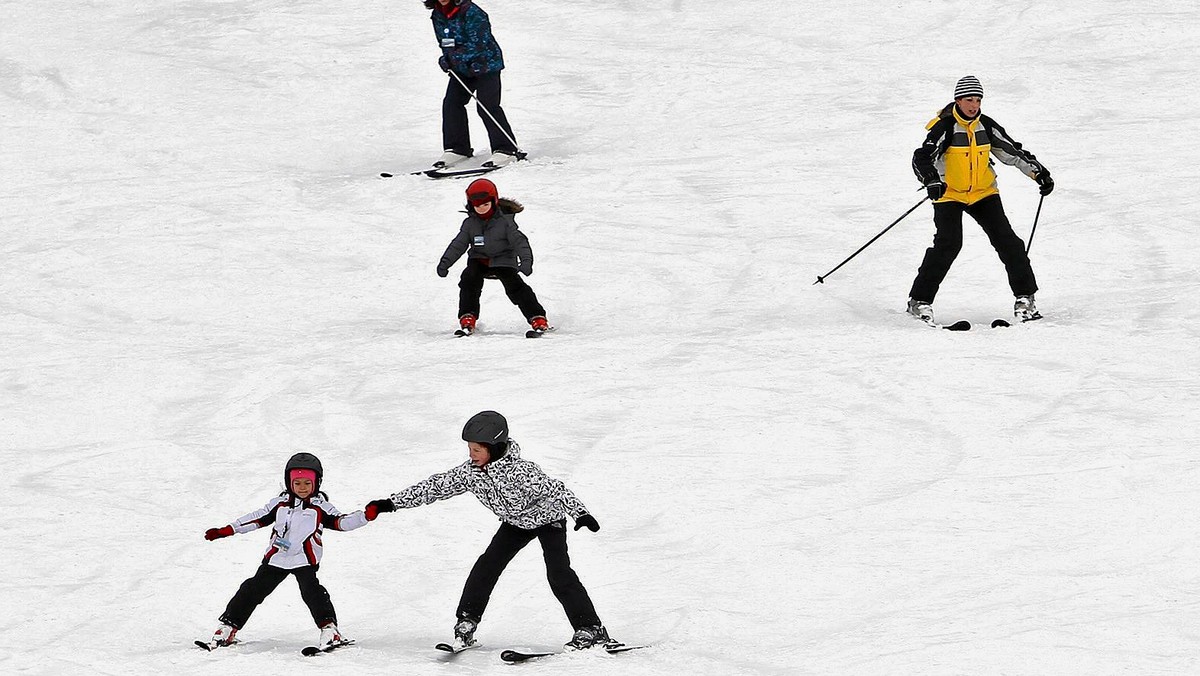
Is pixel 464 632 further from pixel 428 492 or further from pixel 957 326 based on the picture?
pixel 957 326

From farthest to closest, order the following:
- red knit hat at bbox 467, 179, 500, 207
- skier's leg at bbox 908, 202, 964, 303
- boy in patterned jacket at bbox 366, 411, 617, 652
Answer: red knit hat at bbox 467, 179, 500, 207 < skier's leg at bbox 908, 202, 964, 303 < boy in patterned jacket at bbox 366, 411, 617, 652

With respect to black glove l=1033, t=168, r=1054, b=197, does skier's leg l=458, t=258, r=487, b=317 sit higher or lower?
lower

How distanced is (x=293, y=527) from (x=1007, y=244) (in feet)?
18.8

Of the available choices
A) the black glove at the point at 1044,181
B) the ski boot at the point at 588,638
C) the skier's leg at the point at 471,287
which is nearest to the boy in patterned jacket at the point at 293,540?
the ski boot at the point at 588,638

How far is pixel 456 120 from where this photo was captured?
1502cm

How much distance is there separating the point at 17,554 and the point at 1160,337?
6727 millimetres

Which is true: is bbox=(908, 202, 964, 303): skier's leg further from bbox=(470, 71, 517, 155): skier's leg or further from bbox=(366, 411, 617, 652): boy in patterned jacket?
bbox=(470, 71, 517, 155): skier's leg

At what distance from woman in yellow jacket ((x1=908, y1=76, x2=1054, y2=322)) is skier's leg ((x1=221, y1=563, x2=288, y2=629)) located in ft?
17.9

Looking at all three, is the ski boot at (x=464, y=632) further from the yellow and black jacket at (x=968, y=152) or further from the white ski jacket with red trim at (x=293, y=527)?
the yellow and black jacket at (x=968, y=152)

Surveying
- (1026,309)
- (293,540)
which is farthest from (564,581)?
(1026,309)

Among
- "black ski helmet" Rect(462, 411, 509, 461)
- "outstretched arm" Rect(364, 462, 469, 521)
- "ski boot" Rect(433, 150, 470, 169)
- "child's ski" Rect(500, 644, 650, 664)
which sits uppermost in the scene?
"black ski helmet" Rect(462, 411, 509, 461)

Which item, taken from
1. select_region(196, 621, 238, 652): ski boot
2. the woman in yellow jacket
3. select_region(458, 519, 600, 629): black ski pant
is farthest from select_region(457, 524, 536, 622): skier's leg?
the woman in yellow jacket

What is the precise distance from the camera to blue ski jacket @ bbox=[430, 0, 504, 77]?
14516mm

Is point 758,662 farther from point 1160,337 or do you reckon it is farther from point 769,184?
point 769,184
